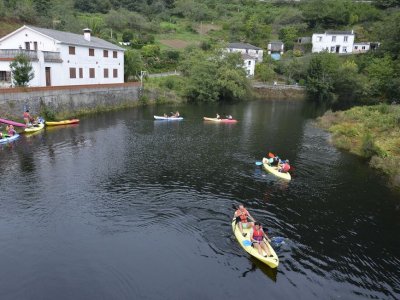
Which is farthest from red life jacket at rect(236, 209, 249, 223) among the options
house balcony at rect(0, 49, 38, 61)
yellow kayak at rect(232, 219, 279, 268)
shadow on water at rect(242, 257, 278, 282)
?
house balcony at rect(0, 49, 38, 61)

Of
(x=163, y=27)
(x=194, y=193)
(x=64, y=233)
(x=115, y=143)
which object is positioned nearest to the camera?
(x=64, y=233)

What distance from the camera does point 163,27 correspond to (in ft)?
447

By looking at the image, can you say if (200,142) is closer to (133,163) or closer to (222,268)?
(133,163)

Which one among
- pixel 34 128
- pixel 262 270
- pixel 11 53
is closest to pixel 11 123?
pixel 34 128

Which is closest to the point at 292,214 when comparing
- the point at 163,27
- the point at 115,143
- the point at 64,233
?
the point at 64,233

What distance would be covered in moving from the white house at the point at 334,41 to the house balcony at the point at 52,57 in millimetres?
93287

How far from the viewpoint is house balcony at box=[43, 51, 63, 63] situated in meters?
49.1

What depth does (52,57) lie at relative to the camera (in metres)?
50.4

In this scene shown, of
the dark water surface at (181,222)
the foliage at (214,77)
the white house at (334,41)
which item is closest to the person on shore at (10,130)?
the dark water surface at (181,222)

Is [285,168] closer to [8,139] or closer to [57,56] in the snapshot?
[8,139]

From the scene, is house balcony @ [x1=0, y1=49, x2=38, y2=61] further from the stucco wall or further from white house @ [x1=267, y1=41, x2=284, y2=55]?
white house @ [x1=267, y1=41, x2=284, y2=55]

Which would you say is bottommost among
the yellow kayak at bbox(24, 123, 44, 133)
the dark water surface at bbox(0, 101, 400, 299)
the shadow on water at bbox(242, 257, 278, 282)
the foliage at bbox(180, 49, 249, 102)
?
the shadow on water at bbox(242, 257, 278, 282)

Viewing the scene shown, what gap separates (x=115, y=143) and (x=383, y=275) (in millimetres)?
29087

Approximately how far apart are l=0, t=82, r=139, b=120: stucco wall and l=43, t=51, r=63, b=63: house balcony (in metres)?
4.44
